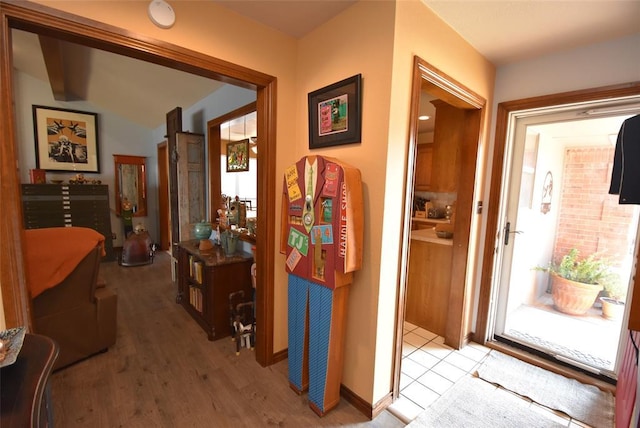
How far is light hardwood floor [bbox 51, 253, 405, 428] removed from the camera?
62.0 inches

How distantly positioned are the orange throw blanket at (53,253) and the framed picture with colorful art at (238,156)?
1.57 metres

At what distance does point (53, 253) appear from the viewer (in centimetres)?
176

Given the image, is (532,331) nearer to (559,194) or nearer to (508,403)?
(508,403)

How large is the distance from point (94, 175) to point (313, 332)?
5.36m

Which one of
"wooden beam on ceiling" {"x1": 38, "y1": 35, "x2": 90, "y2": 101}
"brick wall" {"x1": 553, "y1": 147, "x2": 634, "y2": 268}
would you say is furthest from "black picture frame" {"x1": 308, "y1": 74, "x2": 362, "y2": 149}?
"brick wall" {"x1": 553, "y1": 147, "x2": 634, "y2": 268}

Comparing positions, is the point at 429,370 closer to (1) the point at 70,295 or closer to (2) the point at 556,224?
(2) the point at 556,224

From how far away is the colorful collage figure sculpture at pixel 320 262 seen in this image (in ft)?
4.76

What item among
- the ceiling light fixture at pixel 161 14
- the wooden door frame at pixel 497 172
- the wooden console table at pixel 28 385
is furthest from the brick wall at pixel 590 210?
the wooden console table at pixel 28 385

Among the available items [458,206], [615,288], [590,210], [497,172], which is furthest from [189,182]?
[615,288]

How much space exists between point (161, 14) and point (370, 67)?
3.65 feet

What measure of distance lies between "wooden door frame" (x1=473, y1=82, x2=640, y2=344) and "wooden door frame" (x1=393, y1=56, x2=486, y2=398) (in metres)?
0.12

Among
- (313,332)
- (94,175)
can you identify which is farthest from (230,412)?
(94,175)

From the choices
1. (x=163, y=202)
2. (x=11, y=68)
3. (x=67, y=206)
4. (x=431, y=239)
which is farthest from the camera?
(x=163, y=202)

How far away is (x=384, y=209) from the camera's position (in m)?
1.48
